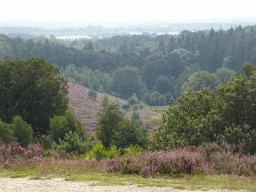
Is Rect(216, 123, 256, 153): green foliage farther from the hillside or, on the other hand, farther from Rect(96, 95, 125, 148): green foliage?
the hillside

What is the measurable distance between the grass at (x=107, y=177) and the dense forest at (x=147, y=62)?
125 metres

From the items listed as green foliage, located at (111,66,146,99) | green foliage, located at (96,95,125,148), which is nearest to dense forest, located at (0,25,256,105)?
green foliage, located at (111,66,146,99)

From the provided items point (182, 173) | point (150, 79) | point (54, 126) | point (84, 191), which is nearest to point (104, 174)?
point (84, 191)

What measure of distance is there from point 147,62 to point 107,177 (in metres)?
158

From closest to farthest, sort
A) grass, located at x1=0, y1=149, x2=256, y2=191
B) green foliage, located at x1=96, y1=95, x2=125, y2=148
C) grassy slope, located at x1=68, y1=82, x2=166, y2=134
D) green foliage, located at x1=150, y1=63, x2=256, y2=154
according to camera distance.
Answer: grass, located at x1=0, y1=149, x2=256, y2=191
green foliage, located at x1=150, y1=63, x2=256, y2=154
green foliage, located at x1=96, y1=95, x2=125, y2=148
grassy slope, located at x1=68, y1=82, x2=166, y2=134

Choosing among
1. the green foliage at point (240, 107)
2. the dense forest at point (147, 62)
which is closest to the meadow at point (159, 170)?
the green foliage at point (240, 107)

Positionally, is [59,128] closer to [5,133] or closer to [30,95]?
[5,133]

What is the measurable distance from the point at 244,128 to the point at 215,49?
154890mm

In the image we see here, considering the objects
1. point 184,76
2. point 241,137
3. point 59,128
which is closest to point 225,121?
point 241,137

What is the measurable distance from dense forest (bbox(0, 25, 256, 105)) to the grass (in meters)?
125

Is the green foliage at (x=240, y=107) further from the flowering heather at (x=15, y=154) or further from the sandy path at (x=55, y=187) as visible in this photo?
the flowering heather at (x=15, y=154)

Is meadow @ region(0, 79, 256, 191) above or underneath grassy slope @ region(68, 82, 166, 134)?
above

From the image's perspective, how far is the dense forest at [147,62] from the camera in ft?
474

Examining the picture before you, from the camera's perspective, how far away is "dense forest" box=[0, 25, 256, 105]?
144625mm
